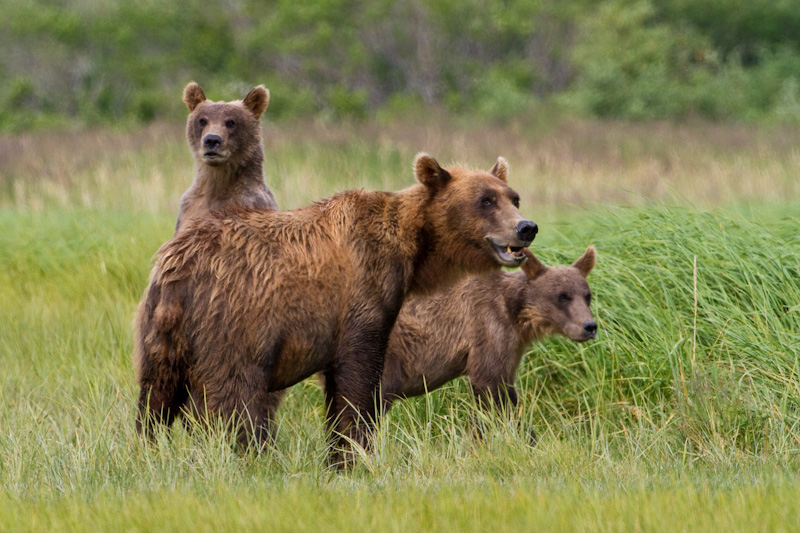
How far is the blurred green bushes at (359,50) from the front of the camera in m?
36.8

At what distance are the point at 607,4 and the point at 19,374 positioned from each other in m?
32.0

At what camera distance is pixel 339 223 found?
17.8 feet

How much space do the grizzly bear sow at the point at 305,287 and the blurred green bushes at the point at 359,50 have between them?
3006 centimetres

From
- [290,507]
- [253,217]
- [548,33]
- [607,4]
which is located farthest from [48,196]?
[548,33]

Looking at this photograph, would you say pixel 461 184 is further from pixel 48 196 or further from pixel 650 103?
pixel 650 103

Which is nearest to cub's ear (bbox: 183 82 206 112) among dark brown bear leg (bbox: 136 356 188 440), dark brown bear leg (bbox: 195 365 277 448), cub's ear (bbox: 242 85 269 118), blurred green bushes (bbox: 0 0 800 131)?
cub's ear (bbox: 242 85 269 118)

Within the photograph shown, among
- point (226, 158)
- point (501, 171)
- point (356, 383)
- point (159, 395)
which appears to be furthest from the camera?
point (226, 158)

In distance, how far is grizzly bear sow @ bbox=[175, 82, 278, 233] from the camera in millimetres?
7141

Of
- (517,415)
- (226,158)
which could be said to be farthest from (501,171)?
(226,158)

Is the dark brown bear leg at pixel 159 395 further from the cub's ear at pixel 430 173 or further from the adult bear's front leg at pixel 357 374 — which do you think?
the cub's ear at pixel 430 173

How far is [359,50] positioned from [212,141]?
3211 centimetres

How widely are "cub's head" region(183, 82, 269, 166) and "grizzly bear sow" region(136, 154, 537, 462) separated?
5.85 feet

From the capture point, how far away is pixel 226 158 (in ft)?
23.6

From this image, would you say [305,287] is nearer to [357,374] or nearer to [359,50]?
[357,374]
